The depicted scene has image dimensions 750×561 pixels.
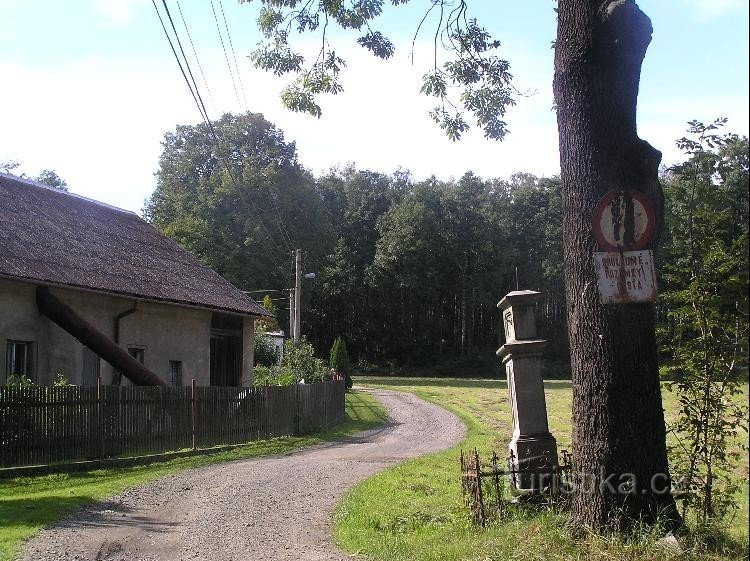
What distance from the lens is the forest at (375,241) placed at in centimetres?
5041

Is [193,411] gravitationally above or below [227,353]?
below

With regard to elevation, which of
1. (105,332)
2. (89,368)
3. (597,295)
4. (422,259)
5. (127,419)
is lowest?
(127,419)

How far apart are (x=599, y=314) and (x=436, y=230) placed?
→ 2428 inches

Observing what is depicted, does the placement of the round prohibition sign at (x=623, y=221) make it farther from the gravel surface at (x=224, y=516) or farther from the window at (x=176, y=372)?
the window at (x=176, y=372)

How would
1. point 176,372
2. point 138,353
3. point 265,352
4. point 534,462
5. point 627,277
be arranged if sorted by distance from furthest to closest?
point 265,352
point 176,372
point 138,353
point 534,462
point 627,277

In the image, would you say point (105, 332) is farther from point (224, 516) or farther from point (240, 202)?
point (240, 202)

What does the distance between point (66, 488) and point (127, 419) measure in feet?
11.8

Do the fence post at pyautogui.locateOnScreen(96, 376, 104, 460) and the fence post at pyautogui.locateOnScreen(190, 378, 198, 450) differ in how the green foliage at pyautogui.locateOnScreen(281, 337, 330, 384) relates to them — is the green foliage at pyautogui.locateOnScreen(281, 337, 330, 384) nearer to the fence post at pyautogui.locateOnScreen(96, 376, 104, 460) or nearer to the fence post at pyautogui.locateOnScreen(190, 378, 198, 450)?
the fence post at pyautogui.locateOnScreen(190, 378, 198, 450)

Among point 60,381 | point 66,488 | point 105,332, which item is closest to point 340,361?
point 105,332

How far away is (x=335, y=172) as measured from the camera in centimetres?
7738

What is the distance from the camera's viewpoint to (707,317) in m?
6.99

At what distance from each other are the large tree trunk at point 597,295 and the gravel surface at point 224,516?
292cm

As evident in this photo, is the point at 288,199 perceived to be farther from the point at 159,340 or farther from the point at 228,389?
the point at 228,389

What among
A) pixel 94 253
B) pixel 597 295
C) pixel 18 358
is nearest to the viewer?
pixel 597 295
